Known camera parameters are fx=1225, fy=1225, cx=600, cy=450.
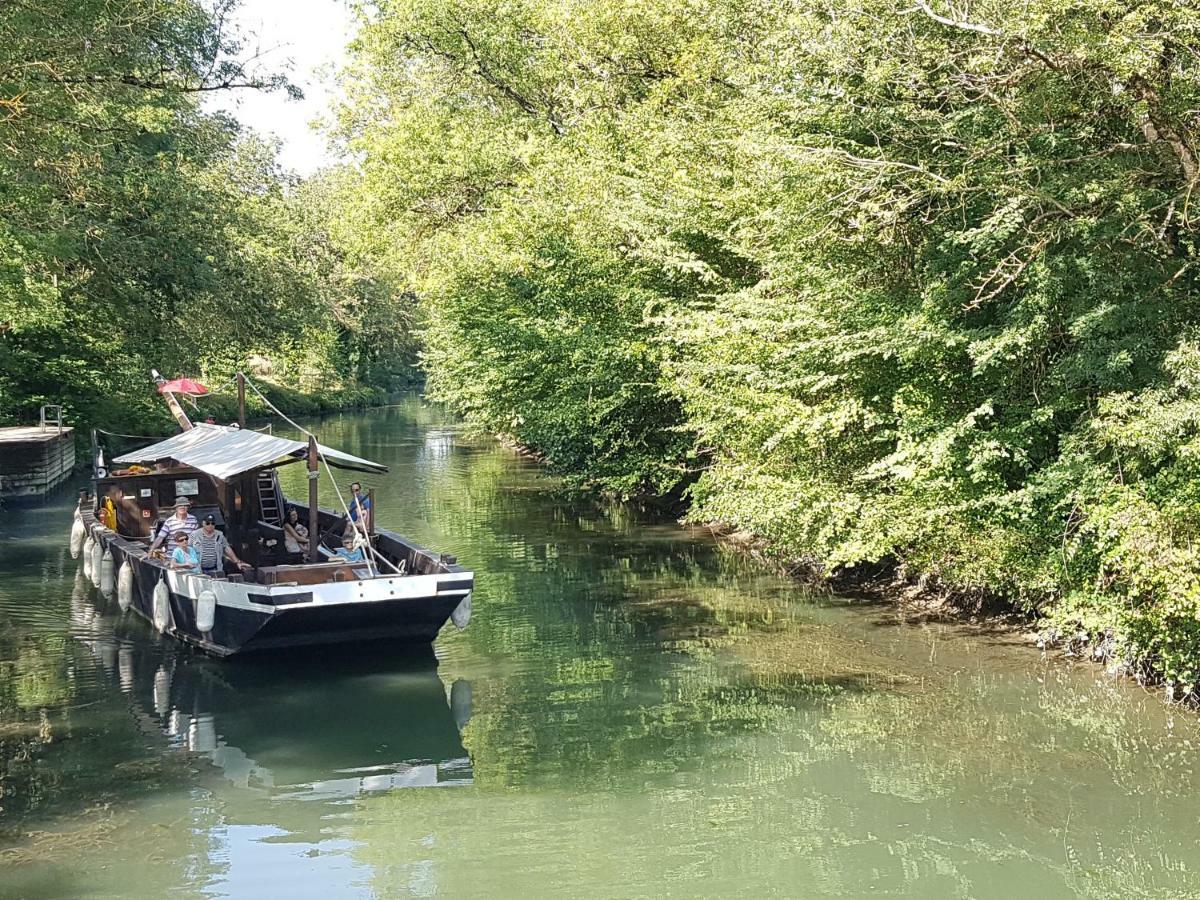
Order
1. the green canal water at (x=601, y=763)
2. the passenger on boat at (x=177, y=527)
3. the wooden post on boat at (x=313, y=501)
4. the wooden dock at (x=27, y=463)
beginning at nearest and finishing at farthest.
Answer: the green canal water at (x=601, y=763)
the wooden post on boat at (x=313, y=501)
the passenger on boat at (x=177, y=527)
the wooden dock at (x=27, y=463)

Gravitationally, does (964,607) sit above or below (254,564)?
below

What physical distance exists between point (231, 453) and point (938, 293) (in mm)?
9737

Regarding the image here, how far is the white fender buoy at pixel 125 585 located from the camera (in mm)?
16672

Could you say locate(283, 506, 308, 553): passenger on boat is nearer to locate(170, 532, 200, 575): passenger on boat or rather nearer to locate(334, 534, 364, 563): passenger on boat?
locate(334, 534, 364, 563): passenger on boat

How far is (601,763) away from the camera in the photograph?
10688mm

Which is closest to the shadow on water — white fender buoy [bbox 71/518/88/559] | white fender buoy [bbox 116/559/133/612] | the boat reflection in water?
the boat reflection in water

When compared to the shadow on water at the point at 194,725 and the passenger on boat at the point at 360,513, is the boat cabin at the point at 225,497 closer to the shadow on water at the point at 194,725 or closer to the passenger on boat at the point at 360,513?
the passenger on boat at the point at 360,513

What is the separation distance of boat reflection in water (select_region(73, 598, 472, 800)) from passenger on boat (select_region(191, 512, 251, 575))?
1082 mm

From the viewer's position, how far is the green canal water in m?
8.48

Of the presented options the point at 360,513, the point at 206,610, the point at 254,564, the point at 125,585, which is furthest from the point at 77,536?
the point at 206,610

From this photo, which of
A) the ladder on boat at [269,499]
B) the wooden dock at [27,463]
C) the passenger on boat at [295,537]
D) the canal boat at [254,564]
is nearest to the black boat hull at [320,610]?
the canal boat at [254,564]

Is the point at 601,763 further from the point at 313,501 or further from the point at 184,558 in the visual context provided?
the point at 184,558

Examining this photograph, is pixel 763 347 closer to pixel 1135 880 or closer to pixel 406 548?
pixel 406 548

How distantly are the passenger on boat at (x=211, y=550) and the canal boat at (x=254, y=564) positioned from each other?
0.55ft
